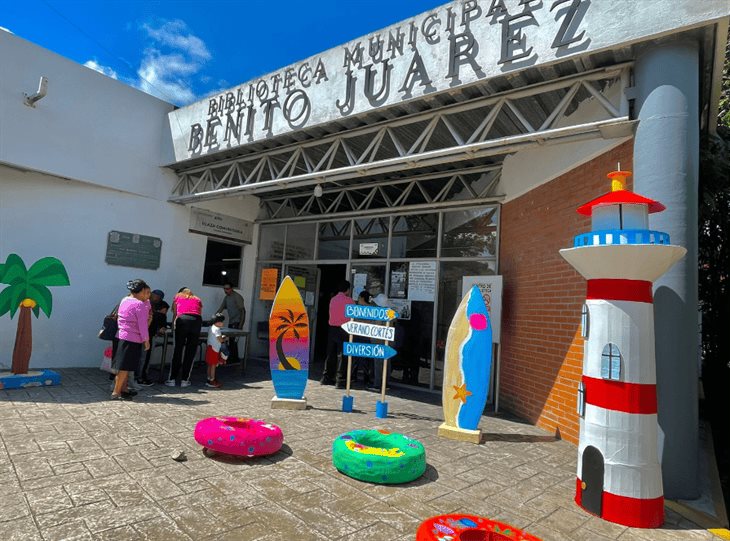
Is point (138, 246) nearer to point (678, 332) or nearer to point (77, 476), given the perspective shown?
point (77, 476)

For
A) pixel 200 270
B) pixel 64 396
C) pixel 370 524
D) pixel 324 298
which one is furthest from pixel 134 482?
pixel 324 298

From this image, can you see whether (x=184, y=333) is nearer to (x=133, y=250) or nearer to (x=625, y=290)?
(x=133, y=250)

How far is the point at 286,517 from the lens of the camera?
295 centimetres

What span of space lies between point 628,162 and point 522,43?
5.47 ft

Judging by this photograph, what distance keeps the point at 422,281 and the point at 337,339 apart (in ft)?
6.41

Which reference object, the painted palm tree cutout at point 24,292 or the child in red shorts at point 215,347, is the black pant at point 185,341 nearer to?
the child in red shorts at point 215,347

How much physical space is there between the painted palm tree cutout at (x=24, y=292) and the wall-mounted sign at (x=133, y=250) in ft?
5.51

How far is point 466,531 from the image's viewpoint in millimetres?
2621

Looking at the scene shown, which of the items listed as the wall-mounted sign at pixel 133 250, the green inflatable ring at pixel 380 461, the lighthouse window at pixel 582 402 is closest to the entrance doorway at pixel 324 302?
the wall-mounted sign at pixel 133 250

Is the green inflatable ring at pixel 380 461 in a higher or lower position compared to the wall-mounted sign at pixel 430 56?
lower

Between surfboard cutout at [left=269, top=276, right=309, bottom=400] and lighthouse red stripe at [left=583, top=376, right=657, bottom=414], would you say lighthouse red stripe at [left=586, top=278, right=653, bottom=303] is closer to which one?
lighthouse red stripe at [left=583, top=376, right=657, bottom=414]

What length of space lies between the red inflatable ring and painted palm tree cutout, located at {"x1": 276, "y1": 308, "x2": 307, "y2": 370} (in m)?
3.52

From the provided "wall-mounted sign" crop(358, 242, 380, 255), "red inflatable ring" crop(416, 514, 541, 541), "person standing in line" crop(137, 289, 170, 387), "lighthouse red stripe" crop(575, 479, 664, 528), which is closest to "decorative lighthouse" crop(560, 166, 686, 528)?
"lighthouse red stripe" crop(575, 479, 664, 528)

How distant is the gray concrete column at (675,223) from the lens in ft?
12.1
